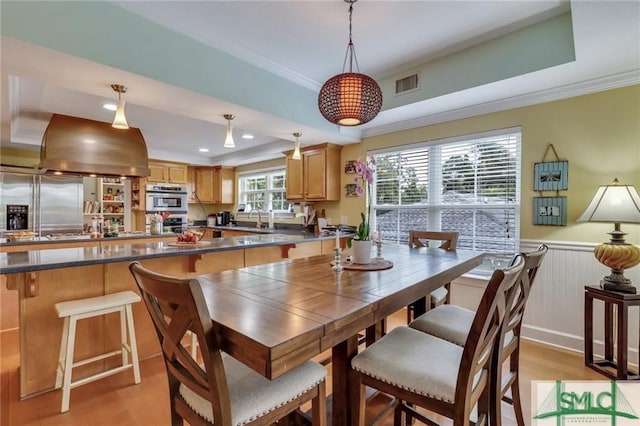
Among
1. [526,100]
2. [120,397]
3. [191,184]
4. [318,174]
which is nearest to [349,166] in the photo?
[318,174]

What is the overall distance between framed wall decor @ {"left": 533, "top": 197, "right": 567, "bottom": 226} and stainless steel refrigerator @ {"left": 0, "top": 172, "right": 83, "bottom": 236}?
6.22 meters

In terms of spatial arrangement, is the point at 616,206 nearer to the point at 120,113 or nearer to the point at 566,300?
the point at 566,300

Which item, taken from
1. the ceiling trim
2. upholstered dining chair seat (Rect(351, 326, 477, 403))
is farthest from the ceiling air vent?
upholstered dining chair seat (Rect(351, 326, 477, 403))

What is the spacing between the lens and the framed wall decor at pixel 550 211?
261 centimetres

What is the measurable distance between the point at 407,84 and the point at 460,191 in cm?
131

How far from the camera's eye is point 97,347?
7.27 ft

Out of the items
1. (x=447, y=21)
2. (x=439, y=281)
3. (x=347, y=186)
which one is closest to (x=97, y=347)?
(x=439, y=281)

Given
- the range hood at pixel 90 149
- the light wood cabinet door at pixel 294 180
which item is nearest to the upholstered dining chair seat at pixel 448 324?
the light wood cabinet door at pixel 294 180

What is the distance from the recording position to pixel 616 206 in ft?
6.88

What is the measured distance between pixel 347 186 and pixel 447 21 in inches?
95.8

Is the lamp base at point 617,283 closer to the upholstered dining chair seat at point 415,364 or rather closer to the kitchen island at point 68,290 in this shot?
the upholstered dining chair seat at point 415,364

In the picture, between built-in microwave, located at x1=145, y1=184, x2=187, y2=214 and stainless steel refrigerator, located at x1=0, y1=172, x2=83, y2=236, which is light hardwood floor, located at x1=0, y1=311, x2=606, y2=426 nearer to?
stainless steel refrigerator, located at x1=0, y1=172, x2=83, y2=236

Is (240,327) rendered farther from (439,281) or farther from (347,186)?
(347,186)

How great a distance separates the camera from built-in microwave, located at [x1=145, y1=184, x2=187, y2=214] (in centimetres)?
562
